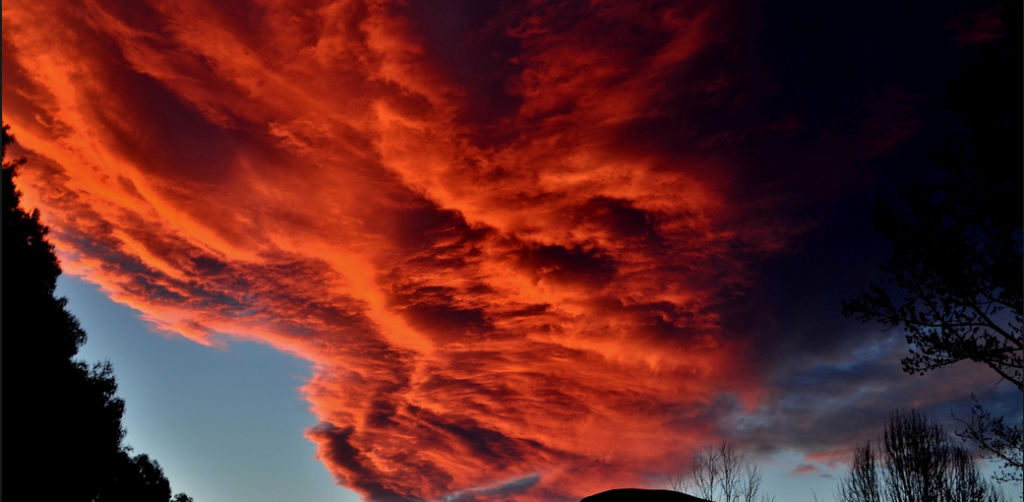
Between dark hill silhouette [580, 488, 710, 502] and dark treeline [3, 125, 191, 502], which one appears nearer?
Result: dark hill silhouette [580, 488, 710, 502]

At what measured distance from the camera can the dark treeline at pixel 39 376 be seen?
24.4m

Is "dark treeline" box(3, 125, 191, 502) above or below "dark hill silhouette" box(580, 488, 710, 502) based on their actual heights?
above

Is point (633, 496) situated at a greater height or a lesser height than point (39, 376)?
lesser

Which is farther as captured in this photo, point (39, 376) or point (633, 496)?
point (39, 376)

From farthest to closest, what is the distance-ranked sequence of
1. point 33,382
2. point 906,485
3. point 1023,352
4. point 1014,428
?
point 906,485
point 33,382
point 1014,428
point 1023,352

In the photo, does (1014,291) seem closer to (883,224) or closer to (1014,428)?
(883,224)

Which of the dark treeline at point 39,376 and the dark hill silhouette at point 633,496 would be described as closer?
the dark hill silhouette at point 633,496

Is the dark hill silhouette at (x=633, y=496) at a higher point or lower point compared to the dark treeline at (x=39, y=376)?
lower

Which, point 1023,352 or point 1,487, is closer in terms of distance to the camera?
point 1023,352

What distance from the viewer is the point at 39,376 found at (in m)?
25.5

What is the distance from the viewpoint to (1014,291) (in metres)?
14.2

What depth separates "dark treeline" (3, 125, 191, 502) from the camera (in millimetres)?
24359

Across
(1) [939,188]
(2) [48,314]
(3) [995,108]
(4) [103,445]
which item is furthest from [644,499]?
(4) [103,445]

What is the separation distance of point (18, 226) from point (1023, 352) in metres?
33.2
